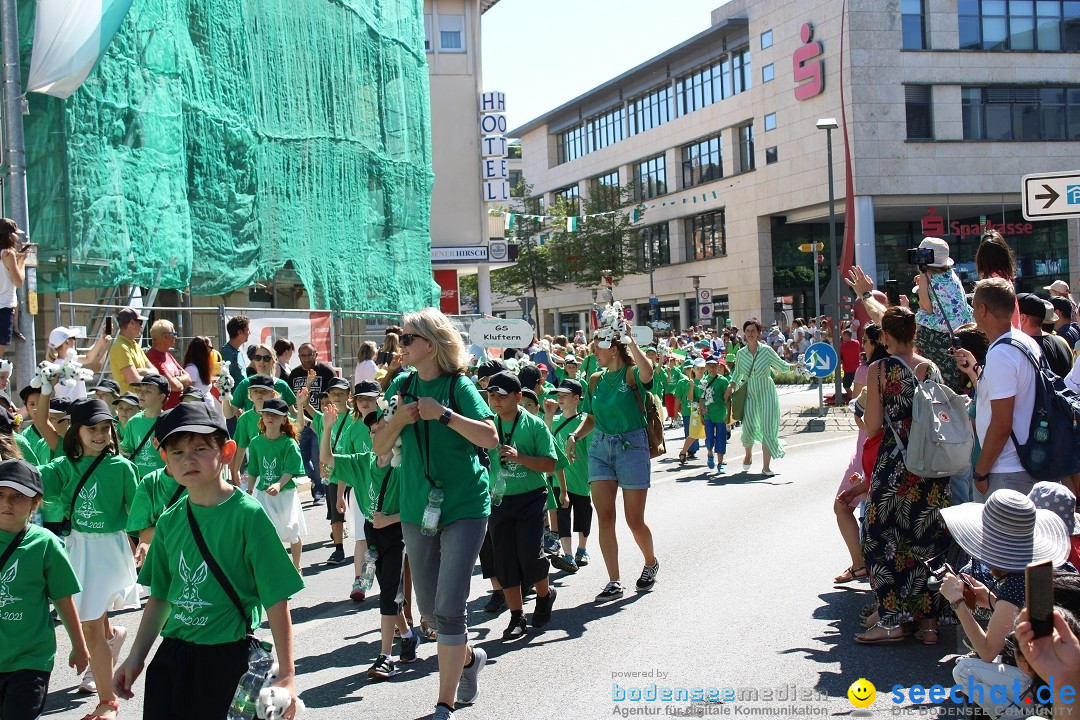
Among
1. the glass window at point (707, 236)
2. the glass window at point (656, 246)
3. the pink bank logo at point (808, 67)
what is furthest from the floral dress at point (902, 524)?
the glass window at point (656, 246)

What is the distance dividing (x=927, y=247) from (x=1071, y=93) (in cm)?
4805

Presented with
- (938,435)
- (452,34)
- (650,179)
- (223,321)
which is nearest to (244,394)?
(223,321)

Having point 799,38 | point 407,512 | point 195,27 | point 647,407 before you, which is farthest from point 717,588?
point 799,38

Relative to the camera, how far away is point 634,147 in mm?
63344

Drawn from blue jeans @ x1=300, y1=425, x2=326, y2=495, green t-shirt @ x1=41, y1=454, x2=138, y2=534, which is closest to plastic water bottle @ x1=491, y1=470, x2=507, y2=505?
green t-shirt @ x1=41, y1=454, x2=138, y2=534

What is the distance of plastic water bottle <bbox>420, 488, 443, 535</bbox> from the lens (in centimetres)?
499

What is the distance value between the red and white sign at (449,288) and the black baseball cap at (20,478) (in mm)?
34326

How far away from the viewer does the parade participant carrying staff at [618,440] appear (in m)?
7.73

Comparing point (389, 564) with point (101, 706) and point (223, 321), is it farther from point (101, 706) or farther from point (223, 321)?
point (223, 321)

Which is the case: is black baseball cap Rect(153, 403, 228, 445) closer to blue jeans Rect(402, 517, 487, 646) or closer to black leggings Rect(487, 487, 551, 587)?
blue jeans Rect(402, 517, 487, 646)

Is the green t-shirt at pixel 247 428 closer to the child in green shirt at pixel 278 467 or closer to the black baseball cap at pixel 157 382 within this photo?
the child in green shirt at pixel 278 467

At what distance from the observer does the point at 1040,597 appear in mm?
3064

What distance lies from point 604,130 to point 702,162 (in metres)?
11.0

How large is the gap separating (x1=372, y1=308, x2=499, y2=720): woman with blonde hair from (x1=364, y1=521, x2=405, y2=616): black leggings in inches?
48.3
